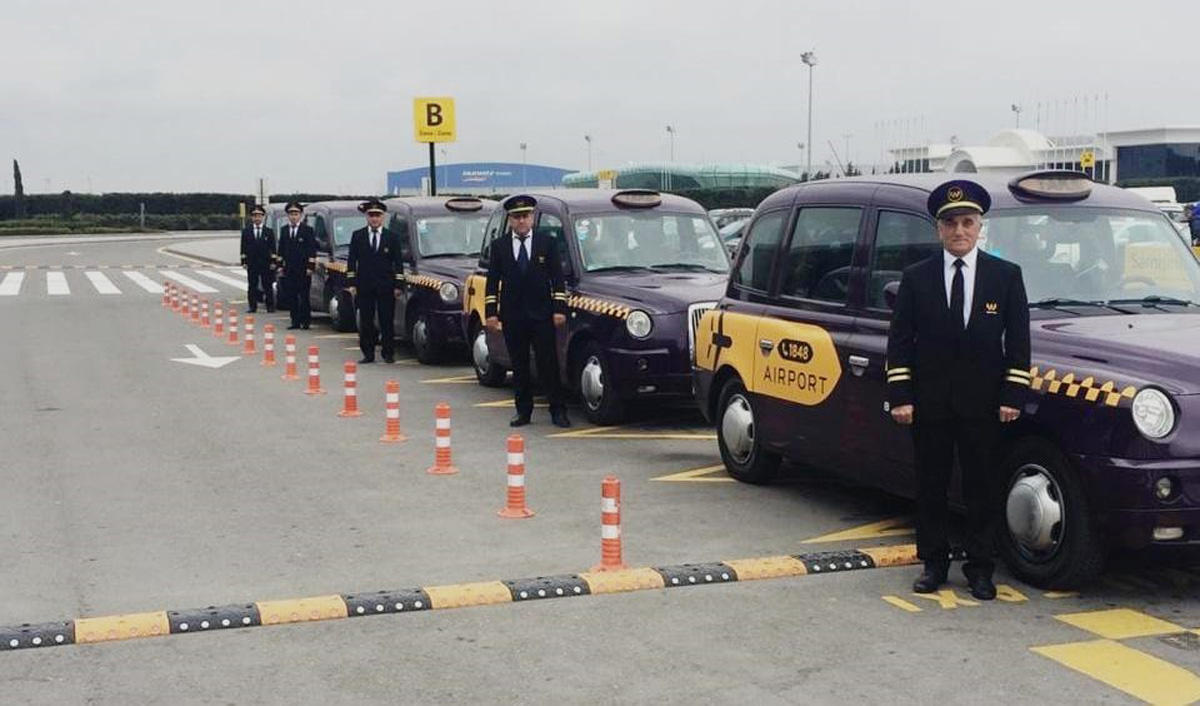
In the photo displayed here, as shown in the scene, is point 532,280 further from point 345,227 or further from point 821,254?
point 345,227

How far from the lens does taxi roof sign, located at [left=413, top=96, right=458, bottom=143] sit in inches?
1231

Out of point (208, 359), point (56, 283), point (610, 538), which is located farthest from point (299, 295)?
point (610, 538)

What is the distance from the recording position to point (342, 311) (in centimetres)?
2236

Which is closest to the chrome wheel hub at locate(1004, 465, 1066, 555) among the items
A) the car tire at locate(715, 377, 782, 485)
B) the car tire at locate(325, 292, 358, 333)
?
the car tire at locate(715, 377, 782, 485)

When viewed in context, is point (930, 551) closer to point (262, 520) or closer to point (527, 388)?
point (262, 520)

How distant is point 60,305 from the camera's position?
93.5 feet

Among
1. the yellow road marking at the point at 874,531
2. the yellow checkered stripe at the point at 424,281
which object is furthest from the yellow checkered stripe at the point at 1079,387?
the yellow checkered stripe at the point at 424,281

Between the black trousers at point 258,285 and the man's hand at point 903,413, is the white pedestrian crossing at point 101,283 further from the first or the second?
the man's hand at point 903,413

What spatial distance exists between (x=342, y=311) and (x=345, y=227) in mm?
1385

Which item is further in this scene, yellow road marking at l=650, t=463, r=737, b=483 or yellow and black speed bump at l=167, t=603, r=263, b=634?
yellow road marking at l=650, t=463, r=737, b=483

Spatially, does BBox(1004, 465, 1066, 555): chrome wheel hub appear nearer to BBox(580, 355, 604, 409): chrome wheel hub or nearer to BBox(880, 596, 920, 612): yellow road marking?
BBox(880, 596, 920, 612): yellow road marking

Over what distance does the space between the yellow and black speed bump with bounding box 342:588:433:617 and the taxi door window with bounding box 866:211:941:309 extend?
297 cm

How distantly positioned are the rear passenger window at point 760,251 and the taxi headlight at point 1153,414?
323cm

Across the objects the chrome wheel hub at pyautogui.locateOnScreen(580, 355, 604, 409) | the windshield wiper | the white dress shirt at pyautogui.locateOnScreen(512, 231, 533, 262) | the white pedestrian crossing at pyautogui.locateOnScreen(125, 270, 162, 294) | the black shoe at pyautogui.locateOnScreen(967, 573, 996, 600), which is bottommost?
the black shoe at pyautogui.locateOnScreen(967, 573, 996, 600)
